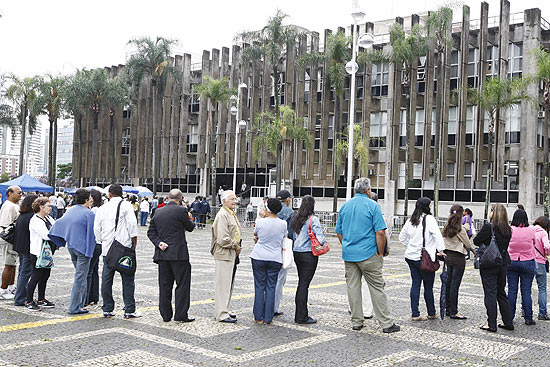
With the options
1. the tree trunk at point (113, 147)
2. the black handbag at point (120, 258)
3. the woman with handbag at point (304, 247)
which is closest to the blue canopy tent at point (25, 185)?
the tree trunk at point (113, 147)

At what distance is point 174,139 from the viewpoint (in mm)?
51719

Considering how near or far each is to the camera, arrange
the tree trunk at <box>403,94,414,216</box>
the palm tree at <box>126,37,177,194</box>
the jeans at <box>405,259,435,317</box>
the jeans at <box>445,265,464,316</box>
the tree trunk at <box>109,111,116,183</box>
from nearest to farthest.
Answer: the jeans at <box>405,259,435,317</box> < the jeans at <box>445,265,464,316</box> < the tree trunk at <box>403,94,414,216</box> < the palm tree at <box>126,37,177,194</box> < the tree trunk at <box>109,111,116,183</box>

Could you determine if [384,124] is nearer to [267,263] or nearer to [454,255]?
[454,255]

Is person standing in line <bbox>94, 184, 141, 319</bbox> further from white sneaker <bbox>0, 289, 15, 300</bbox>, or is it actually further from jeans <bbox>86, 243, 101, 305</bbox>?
white sneaker <bbox>0, 289, 15, 300</bbox>

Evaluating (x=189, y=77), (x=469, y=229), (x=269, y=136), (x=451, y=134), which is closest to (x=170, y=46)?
(x=189, y=77)

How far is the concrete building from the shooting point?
35375mm

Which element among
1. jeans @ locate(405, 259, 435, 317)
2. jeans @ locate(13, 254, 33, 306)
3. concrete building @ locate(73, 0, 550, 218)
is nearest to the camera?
jeans @ locate(405, 259, 435, 317)

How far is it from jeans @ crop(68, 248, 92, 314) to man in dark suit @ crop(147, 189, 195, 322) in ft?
3.92

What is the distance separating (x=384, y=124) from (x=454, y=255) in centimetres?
3395

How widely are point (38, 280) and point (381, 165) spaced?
113 ft

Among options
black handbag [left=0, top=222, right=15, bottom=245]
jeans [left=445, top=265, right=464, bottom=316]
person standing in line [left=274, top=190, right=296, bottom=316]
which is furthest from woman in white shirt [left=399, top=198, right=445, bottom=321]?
black handbag [left=0, top=222, right=15, bottom=245]

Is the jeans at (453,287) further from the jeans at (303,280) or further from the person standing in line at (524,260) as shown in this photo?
the jeans at (303,280)

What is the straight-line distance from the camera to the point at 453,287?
9016mm

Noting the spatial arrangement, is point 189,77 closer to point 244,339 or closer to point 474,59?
point 474,59
